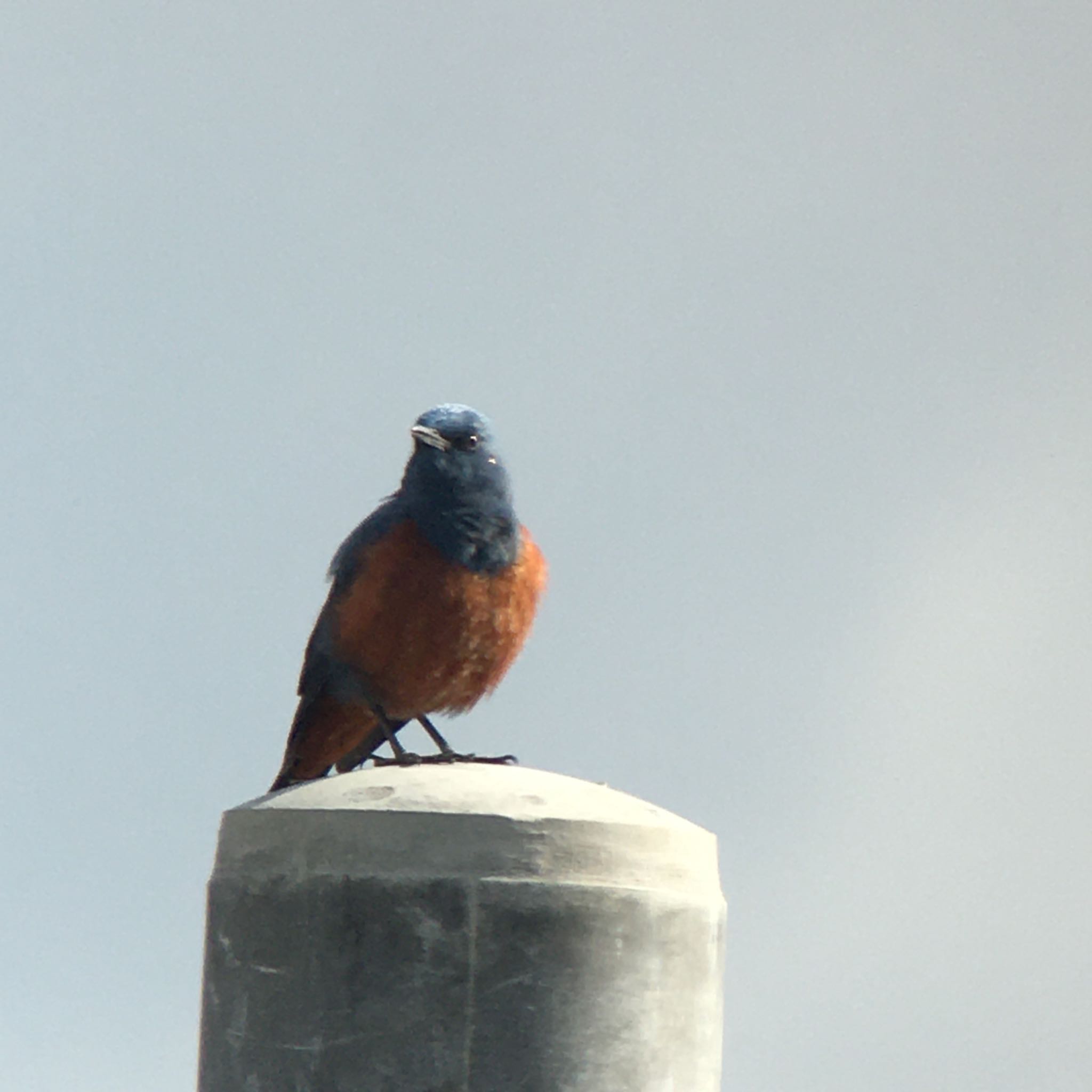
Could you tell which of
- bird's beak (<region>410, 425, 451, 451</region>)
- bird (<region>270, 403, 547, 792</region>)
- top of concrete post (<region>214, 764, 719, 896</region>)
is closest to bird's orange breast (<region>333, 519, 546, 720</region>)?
bird (<region>270, 403, 547, 792</region>)

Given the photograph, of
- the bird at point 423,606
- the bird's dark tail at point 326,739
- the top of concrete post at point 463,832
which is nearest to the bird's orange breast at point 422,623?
the bird at point 423,606

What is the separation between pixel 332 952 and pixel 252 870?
1.56 feet

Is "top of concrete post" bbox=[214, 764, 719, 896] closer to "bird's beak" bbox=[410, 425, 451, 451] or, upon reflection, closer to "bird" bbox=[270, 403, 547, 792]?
"bird" bbox=[270, 403, 547, 792]

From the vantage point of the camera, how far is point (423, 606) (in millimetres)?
7340

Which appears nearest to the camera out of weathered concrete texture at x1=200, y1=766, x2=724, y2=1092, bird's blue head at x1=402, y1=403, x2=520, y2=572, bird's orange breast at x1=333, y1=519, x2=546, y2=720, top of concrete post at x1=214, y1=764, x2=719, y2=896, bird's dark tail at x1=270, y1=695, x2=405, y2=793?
weathered concrete texture at x1=200, y1=766, x2=724, y2=1092

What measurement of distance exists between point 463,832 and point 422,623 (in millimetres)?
2262

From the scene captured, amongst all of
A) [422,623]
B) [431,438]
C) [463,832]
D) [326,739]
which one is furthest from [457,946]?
[431,438]

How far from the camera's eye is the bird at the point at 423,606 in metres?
7.37

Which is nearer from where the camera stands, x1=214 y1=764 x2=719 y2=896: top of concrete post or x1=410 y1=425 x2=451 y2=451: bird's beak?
x1=214 y1=764 x2=719 y2=896: top of concrete post

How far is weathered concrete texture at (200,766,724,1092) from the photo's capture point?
16.4 feet

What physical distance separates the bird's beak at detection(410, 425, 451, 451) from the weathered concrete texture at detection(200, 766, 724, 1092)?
8.38ft

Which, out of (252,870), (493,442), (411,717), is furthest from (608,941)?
(493,442)

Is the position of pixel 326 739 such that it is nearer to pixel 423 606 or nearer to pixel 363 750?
pixel 363 750

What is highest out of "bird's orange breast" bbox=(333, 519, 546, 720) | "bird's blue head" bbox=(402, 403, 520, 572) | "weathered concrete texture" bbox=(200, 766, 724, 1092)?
"bird's blue head" bbox=(402, 403, 520, 572)
